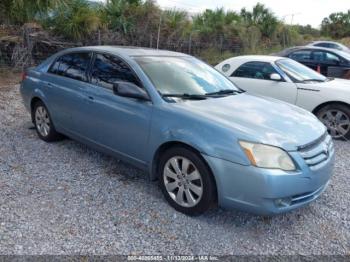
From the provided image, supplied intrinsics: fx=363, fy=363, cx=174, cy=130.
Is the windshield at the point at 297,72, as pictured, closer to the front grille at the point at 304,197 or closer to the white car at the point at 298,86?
the white car at the point at 298,86

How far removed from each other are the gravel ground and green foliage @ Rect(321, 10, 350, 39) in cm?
3926

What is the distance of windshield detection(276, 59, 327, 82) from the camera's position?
660 cm

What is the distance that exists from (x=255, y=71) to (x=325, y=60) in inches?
191

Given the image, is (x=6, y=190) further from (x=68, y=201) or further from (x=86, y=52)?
(x=86, y=52)

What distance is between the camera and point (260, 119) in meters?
3.42

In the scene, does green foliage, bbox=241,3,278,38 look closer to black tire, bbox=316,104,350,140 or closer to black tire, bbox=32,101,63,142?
black tire, bbox=316,104,350,140

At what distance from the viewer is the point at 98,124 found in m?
4.18

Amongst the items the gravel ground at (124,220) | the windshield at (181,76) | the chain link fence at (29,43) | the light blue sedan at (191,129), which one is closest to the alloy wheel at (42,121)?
the light blue sedan at (191,129)

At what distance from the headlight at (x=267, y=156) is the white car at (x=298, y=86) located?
2783 mm

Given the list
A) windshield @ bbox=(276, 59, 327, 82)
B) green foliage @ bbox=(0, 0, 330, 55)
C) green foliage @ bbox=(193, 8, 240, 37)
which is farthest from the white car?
green foliage @ bbox=(193, 8, 240, 37)

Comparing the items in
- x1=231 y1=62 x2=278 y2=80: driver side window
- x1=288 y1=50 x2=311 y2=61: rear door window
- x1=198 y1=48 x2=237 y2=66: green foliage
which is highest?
x1=288 y1=50 x2=311 y2=61: rear door window

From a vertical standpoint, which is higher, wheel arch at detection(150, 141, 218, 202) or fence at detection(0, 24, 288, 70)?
fence at detection(0, 24, 288, 70)

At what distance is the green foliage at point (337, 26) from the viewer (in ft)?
127

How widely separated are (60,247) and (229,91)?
251 centimetres
